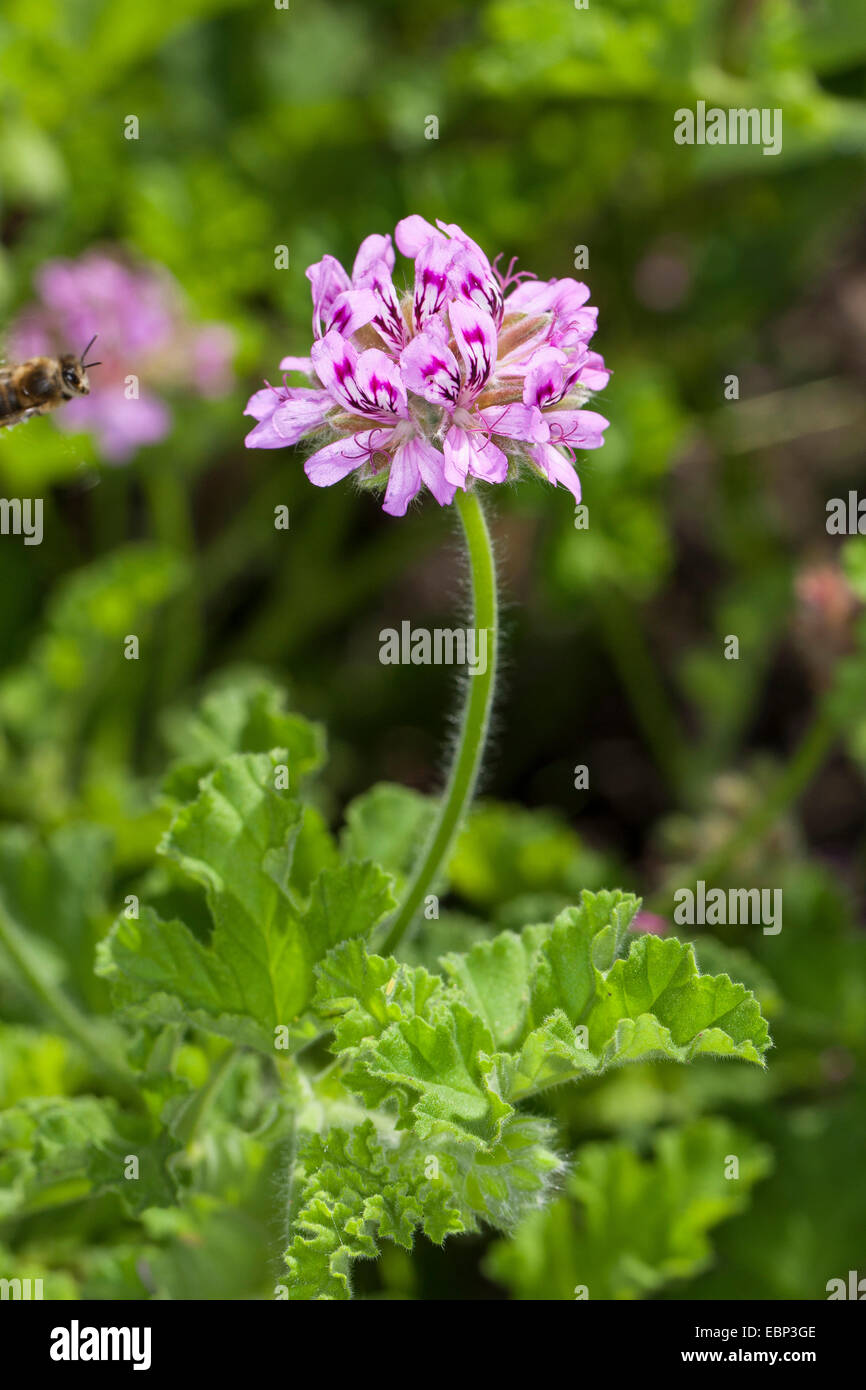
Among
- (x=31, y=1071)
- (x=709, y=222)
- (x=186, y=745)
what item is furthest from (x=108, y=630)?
(x=709, y=222)

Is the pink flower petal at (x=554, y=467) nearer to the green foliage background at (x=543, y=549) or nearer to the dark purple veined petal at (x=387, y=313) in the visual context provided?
the dark purple veined petal at (x=387, y=313)

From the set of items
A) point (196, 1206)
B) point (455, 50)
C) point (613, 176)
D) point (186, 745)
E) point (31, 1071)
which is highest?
point (455, 50)

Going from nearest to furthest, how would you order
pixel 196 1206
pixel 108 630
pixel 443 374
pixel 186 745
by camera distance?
pixel 443 374, pixel 196 1206, pixel 186 745, pixel 108 630

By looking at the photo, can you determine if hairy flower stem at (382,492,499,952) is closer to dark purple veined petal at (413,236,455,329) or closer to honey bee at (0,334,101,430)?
dark purple veined petal at (413,236,455,329)

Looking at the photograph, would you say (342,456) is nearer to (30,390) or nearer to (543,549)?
(30,390)

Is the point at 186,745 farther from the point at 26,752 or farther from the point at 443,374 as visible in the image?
the point at 443,374

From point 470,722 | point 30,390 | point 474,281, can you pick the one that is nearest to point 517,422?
point 474,281
